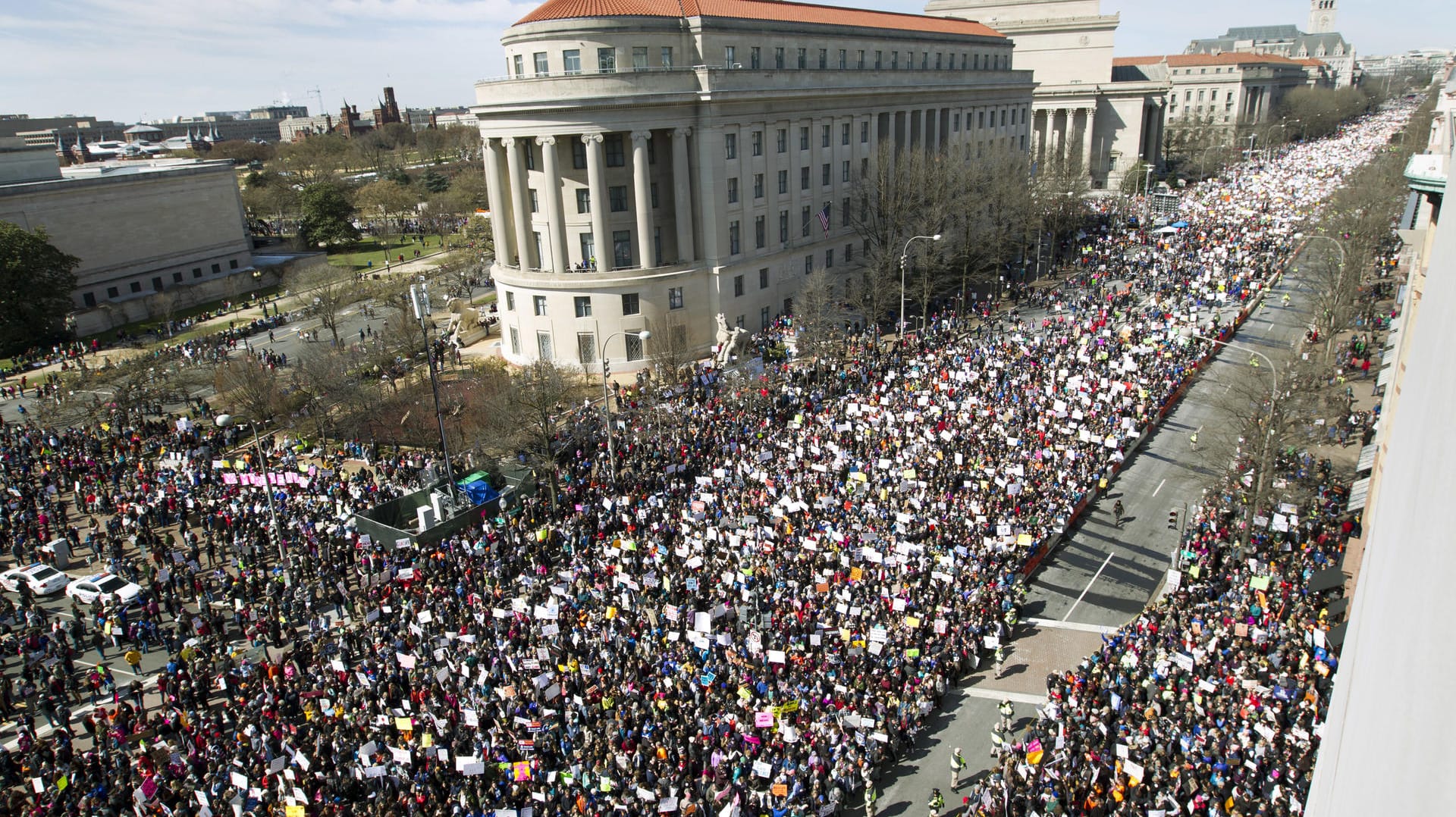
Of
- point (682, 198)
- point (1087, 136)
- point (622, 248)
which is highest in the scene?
point (1087, 136)

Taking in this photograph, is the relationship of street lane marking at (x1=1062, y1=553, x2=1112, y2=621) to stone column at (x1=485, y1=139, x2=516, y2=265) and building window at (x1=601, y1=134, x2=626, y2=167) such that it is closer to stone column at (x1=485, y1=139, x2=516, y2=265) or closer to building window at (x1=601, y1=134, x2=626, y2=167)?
building window at (x1=601, y1=134, x2=626, y2=167)

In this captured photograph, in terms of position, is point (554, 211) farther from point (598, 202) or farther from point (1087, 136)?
point (1087, 136)

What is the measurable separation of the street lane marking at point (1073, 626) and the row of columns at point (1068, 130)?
286 feet

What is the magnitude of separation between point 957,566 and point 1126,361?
2054 cm

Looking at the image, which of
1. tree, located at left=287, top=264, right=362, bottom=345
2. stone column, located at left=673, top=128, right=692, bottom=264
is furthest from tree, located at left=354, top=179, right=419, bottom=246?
stone column, located at left=673, top=128, right=692, bottom=264

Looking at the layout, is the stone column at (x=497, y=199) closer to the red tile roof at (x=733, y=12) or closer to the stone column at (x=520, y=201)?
the stone column at (x=520, y=201)

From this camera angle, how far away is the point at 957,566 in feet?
85.6

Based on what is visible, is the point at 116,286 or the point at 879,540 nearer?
the point at 879,540

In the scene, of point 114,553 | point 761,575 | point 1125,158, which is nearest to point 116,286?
point 114,553

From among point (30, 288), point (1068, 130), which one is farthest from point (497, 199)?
point (1068, 130)

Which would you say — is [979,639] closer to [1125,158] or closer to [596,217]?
[596,217]

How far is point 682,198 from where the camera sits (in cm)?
5238

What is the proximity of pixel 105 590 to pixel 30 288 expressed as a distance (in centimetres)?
4668

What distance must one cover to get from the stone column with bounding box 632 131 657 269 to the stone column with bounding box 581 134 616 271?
1.76m
